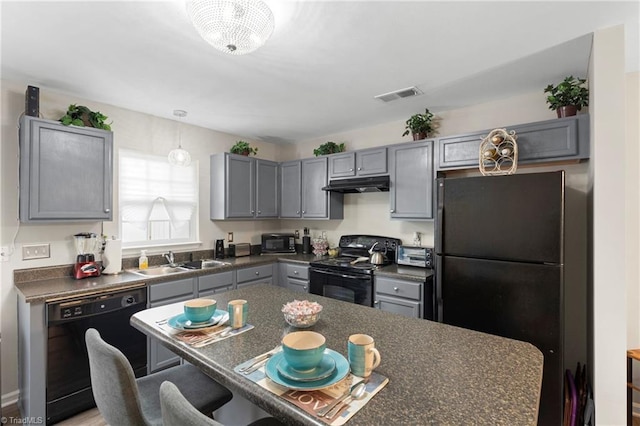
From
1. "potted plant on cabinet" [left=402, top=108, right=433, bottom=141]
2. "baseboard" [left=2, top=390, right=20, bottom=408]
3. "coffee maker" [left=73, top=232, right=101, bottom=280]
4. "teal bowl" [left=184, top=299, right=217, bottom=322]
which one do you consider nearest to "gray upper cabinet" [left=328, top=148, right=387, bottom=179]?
"potted plant on cabinet" [left=402, top=108, right=433, bottom=141]

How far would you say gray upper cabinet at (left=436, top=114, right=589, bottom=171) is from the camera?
222cm

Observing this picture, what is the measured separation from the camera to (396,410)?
83cm

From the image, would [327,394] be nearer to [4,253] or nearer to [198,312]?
[198,312]

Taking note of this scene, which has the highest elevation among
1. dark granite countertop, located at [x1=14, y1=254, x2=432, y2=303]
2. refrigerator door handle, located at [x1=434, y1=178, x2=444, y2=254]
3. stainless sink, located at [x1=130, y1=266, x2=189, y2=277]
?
refrigerator door handle, located at [x1=434, y1=178, x2=444, y2=254]

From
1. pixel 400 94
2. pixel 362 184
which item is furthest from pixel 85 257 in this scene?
pixel 400 94

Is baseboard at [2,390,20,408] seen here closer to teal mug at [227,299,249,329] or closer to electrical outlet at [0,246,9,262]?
electrical outlet at [0,246,9,262]

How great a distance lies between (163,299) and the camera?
271 centimetres

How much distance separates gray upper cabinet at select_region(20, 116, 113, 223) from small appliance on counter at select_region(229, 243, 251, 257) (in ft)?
4.76

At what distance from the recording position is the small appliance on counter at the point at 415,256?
9.95ft

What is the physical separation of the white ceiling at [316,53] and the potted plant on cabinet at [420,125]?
0.32ft

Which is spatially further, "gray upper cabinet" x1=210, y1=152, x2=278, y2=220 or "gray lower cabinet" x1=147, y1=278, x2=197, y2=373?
"gray upper cabinet" x1=210, y1=152, x2=278, y2=220

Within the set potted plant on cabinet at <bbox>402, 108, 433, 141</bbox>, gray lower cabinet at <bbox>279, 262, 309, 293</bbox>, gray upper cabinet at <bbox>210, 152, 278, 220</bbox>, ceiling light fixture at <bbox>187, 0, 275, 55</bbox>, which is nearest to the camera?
ceiling light fixture at <bbox>187, 0, 275, 55</bbox>

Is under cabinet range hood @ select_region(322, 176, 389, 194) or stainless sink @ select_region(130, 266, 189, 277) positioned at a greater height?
under cabinet range hood @ select_region(322, 176, 389, 194)

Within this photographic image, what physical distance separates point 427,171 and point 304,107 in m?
1.38
